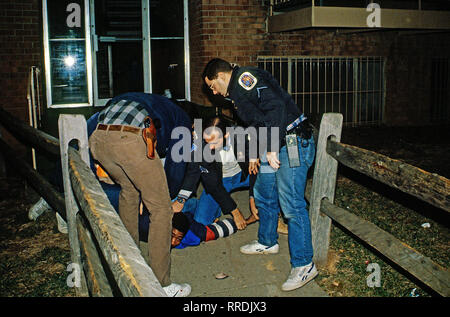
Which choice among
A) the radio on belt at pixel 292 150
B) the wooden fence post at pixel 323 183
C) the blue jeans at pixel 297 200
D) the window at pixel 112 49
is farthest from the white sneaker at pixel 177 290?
the window at pixel 112 49

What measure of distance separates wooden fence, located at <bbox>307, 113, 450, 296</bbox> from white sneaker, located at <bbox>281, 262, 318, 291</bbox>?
0.31m

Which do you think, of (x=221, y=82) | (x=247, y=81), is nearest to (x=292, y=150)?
(x=247, y=81)

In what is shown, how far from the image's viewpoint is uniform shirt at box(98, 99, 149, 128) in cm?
297

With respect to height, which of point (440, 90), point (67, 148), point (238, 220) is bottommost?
point (238, 220)

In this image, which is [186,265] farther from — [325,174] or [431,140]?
[431,140]

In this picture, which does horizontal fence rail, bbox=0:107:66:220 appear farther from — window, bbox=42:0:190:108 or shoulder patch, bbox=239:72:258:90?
window, bbox=42:0:190:108

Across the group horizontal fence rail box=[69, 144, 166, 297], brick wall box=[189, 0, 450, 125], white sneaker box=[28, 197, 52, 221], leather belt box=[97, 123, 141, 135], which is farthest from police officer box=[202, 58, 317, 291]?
brick wall box=[189, 0, 450, 125]

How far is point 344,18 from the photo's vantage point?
7504mm

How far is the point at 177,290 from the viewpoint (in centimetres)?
318

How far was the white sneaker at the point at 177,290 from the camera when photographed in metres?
3.12

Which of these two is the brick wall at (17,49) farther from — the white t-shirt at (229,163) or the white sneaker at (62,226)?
the white t-shirt at (229,163)

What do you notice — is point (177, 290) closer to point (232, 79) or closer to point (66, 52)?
point (232, 79)

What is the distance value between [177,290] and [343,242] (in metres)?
2.00

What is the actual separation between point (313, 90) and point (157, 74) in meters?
3.63
